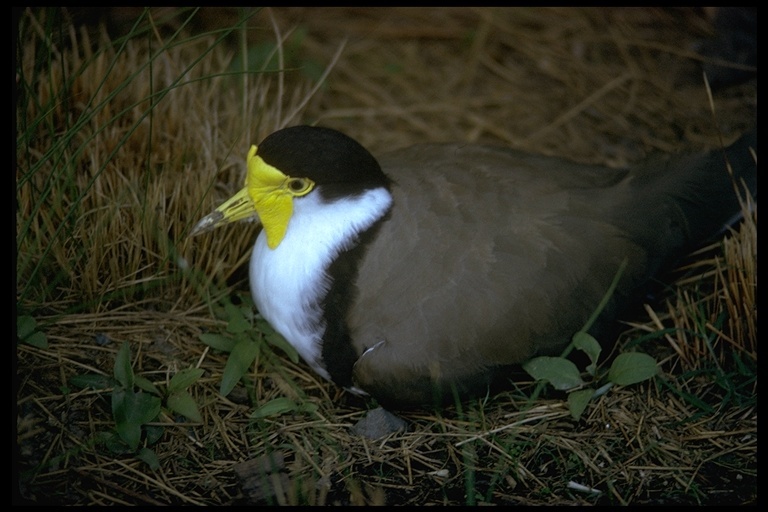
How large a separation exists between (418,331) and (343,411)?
1.41 feet

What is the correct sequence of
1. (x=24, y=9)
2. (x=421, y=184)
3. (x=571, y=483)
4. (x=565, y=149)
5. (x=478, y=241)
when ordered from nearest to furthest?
(x=571, y=483) → (x=478, y=241) → (x=421, y=184) → (x=24, y=9) → (x=565, y=149)

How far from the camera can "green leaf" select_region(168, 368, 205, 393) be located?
243 centimetres

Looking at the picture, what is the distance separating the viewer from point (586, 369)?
2574 millimetres

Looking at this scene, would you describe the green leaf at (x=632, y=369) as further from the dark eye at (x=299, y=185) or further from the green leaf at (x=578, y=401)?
Answer: the dark eye at (x=299, y=185)

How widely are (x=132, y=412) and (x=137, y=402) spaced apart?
34 mm

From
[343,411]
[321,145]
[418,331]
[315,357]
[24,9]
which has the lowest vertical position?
[343,411]

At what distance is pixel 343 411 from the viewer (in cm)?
261

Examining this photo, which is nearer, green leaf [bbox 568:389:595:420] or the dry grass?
the dry grass

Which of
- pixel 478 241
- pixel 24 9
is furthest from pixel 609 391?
pixel 24 9

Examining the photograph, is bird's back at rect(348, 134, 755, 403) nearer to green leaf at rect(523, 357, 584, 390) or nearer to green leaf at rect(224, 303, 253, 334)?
A: green leaf at rect(523, 357, 584, 390)

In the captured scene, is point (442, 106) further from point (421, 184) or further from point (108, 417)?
point (108, 417)

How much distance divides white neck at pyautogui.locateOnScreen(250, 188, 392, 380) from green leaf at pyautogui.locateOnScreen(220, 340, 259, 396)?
→ 0.15 meters

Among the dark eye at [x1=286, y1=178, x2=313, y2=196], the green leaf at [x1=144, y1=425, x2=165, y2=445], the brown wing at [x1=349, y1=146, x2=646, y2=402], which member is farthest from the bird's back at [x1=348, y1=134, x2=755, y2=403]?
the green leaf at [x1=144, y1=425, x2=165, y2=445]

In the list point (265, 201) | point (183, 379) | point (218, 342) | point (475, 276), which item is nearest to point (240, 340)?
point (218, 342)
